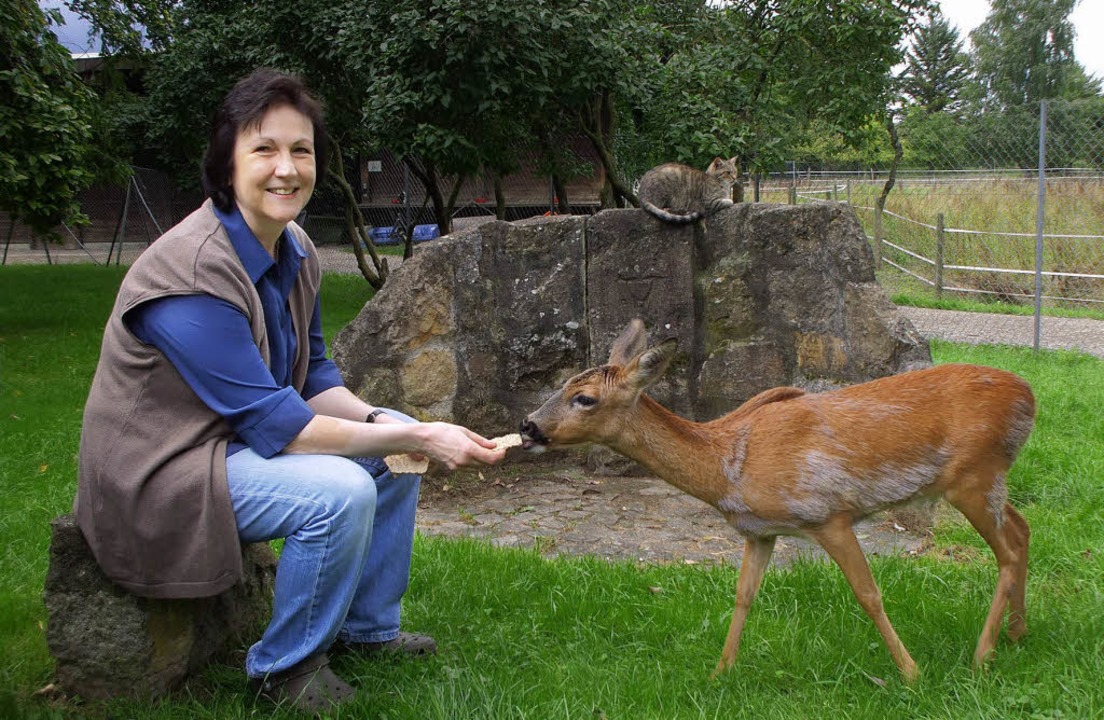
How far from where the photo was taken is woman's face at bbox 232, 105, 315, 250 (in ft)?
10.6

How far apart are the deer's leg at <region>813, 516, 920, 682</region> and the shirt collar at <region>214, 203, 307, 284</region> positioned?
2.10m

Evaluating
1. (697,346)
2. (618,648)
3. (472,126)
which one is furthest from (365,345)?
(472,126)

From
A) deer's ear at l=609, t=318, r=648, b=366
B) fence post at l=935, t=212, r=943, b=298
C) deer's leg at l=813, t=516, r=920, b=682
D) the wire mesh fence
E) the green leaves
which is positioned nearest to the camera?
deer's leg at l=813, t=516, r=920, b=682

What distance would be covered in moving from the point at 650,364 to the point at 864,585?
108 cm

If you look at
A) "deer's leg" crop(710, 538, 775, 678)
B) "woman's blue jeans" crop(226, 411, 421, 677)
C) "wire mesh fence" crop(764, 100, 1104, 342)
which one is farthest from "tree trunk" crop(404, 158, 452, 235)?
"woman's blue jeans" crop(226, 411, 421, 677)

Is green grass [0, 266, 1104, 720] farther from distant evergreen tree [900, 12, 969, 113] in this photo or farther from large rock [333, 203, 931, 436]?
distant evergreen tree [900, 12, 969, 113]

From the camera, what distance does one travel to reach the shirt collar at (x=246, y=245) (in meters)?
3.24

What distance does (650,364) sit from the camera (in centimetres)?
375

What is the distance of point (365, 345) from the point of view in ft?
21.1

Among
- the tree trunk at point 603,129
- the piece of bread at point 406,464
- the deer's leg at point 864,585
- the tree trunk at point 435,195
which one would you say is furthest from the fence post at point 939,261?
the piece of bread at point 406,464

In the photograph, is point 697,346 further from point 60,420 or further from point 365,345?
point 60,420

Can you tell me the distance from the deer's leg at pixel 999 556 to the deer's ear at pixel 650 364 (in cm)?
112

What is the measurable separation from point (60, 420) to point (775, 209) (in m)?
5.42

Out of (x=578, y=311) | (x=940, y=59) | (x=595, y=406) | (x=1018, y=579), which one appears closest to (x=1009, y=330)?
(x=578, y=311)
